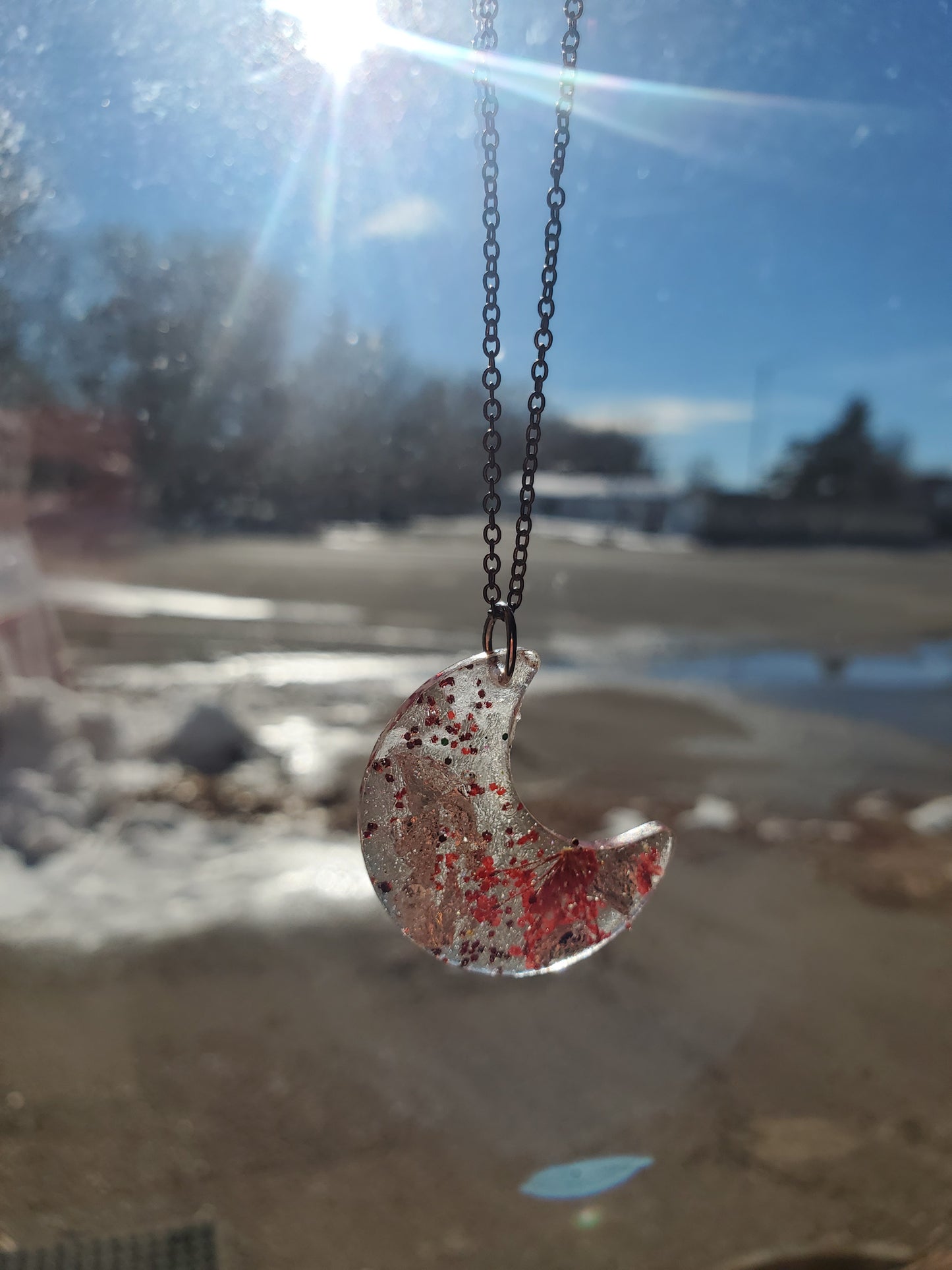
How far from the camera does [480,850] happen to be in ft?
1.97

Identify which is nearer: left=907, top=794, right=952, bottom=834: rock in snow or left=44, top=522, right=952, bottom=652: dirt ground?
left=907, top=794, right=952, bottom=834: rock in snow

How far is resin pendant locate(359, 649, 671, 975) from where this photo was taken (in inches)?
22.9

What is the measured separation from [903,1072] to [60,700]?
61.5 inches

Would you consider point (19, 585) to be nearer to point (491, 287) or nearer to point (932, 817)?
point (491, 287)

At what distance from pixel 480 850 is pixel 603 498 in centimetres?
164

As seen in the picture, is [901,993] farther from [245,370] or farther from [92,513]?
[92,513]

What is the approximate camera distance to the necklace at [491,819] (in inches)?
22.7

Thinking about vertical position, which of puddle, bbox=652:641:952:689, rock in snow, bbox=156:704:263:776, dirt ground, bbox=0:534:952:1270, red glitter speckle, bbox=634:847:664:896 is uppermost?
red glitter speckle, bbox=634:847:664:896

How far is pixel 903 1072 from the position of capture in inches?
46.6

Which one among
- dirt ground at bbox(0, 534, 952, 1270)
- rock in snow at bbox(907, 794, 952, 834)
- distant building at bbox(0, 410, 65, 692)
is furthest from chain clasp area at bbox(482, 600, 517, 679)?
rock in snow at bbox(907, 794, 952, 834)

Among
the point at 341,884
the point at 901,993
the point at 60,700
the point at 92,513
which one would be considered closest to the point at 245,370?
the point at 92,513

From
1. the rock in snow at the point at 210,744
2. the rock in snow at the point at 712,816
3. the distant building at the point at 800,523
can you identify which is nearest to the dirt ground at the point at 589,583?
the distant building at the point at 800,523

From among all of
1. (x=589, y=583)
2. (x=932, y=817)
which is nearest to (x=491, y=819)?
(x=932, y=817)

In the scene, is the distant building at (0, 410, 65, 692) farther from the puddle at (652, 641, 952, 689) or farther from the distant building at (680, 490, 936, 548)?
the puddle at (652, 641, 952, 689)
